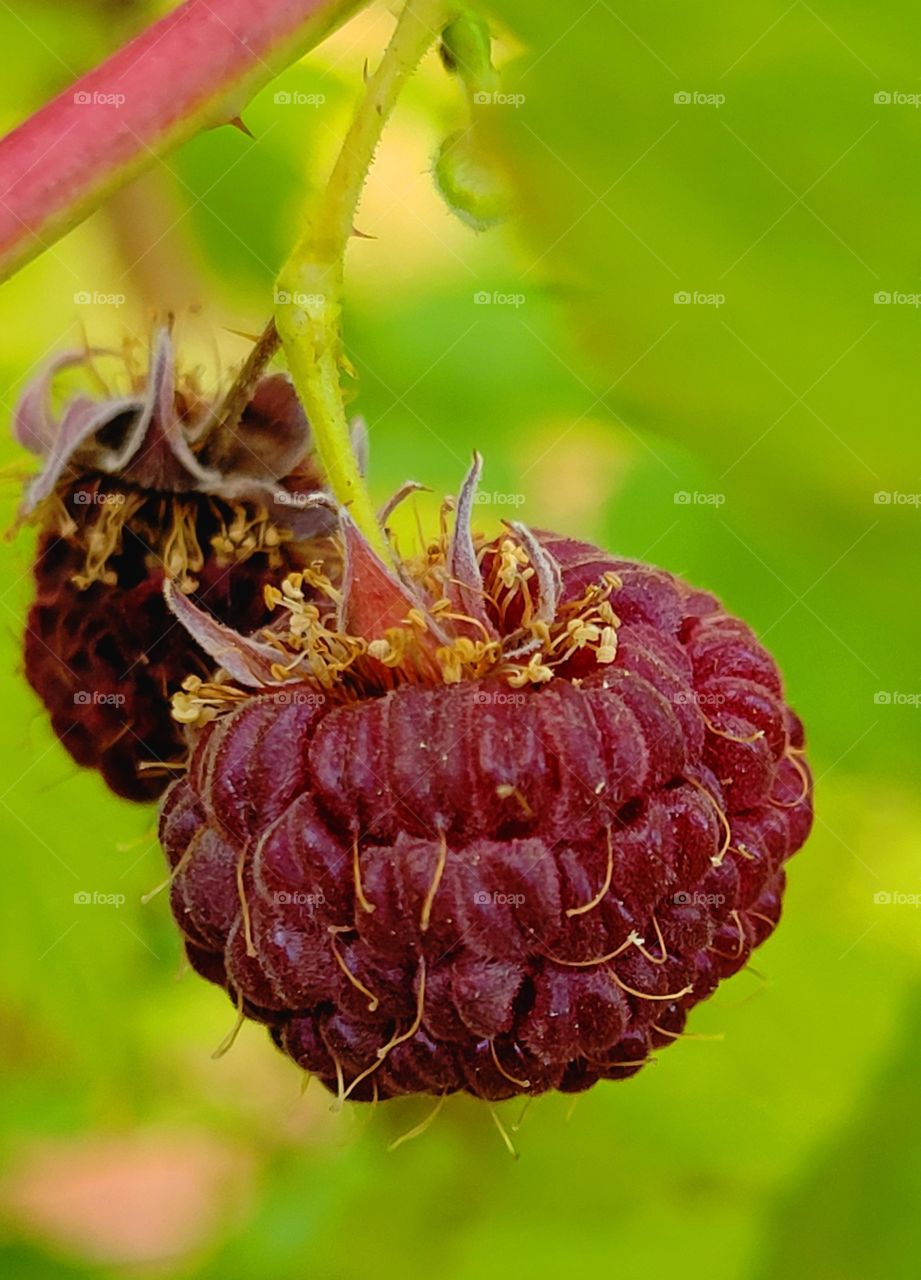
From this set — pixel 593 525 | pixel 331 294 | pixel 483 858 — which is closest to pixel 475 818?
pixel 483 858

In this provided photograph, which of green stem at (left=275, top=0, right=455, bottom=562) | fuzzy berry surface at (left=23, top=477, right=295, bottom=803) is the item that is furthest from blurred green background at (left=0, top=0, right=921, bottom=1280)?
green stem at (left=275, top=0, right=455, bottom=562)

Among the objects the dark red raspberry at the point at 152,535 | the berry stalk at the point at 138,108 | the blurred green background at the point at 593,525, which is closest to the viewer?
the berry stalk at the point at 138,108

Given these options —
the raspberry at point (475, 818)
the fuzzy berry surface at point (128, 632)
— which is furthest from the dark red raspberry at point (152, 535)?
the raspberry at point (475, 818)

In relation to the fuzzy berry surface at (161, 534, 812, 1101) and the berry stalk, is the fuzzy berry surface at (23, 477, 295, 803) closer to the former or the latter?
the fuzzy berry surface at (161, 534, 812, 1101)

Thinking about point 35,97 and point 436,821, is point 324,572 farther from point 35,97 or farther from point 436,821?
point 35,97

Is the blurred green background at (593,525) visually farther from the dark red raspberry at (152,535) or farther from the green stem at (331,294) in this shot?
the green stem at (331,294)

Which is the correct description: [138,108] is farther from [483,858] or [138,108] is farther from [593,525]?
[593,525]
